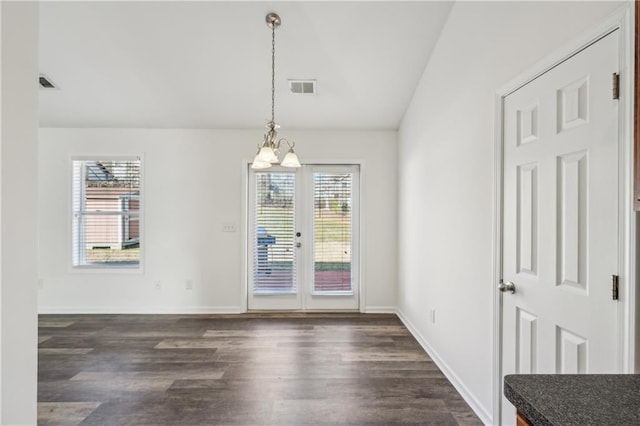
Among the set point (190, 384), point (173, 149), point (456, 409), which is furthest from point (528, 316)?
point (173, 149)

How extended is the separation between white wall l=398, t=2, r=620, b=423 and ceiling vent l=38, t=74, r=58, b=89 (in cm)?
389

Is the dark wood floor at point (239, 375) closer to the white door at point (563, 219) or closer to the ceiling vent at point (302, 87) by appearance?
the white door at point (563, 219)

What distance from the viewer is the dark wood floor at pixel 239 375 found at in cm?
206

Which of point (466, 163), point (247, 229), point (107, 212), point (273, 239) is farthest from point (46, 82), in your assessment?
point (466, 163)

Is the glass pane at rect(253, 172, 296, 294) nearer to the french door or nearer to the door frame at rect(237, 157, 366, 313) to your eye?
the french door

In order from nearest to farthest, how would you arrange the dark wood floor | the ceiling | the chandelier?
the dark wood floor < the chandelier < the ceiling

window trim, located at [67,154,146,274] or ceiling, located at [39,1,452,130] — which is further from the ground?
ceiling, located at [39,1,452,130]

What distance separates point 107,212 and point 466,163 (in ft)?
14.6

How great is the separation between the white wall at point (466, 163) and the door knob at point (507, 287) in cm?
10

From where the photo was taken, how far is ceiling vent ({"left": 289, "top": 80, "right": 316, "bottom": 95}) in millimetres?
3264

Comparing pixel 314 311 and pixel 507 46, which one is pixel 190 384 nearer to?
pixel 314 311

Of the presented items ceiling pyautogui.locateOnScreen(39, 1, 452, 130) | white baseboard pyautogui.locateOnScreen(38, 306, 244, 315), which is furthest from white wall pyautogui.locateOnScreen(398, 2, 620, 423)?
white baseboard pyautogui.locateOnScreen(38, 306, 244, 315)

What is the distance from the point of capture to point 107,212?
4.25 meters

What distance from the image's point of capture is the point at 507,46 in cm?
178
